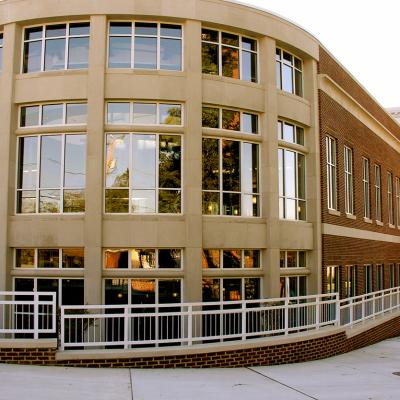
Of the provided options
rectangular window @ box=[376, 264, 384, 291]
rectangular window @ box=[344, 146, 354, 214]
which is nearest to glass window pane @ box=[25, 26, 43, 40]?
rectangular window @ box=[344, 146, 354, 214]

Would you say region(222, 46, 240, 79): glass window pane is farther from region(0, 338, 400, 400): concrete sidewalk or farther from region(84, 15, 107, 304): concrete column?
region(0, 338, 400, 400): concrete sidewalk

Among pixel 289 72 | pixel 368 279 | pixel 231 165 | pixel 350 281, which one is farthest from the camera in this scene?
pixel 368 279

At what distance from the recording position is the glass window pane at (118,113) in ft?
52.5

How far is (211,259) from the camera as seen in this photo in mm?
16500

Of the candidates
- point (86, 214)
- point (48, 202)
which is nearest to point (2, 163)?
point (48, 202)

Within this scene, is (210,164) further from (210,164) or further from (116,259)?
(116,259)

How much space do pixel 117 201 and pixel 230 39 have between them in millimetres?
5956

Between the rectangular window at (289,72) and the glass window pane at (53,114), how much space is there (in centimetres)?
679

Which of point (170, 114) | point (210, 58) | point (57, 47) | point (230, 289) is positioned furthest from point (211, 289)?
point (57, 47)

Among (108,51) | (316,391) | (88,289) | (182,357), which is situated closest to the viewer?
(316,391)

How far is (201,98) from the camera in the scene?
54.0 ft

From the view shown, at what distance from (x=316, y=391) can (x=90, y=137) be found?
8598 mm

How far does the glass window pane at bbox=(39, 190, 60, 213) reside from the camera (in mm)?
16000

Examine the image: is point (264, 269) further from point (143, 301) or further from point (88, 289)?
point (88, 289)
